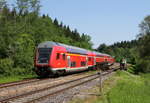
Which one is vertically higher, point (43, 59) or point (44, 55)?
Answer: point (44, 55)

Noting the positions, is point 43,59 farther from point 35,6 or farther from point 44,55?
point 35,6

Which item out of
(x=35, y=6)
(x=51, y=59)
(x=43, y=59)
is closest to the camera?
(x=51, y=59)

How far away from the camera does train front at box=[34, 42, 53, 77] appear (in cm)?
2397

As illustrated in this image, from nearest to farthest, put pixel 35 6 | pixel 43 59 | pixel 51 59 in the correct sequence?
1. pixel 51 59
2. pixel 43 59
3. pixel 35 6

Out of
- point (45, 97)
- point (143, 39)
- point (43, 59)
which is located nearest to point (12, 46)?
point (43, 59)

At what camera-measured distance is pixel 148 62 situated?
5125cm

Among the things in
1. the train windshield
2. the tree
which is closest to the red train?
the train windshield

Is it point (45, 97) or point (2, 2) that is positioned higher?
point (2, 2)

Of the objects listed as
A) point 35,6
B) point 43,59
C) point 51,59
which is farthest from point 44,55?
point 35,6

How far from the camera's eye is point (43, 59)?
79.5ft

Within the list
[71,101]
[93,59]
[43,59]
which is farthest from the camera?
[93,59]

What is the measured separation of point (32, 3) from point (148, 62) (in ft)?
79.0

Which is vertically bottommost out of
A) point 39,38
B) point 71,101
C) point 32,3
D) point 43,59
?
point 71,101

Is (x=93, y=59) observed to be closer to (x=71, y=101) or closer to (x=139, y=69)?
(x=139, y=69)
